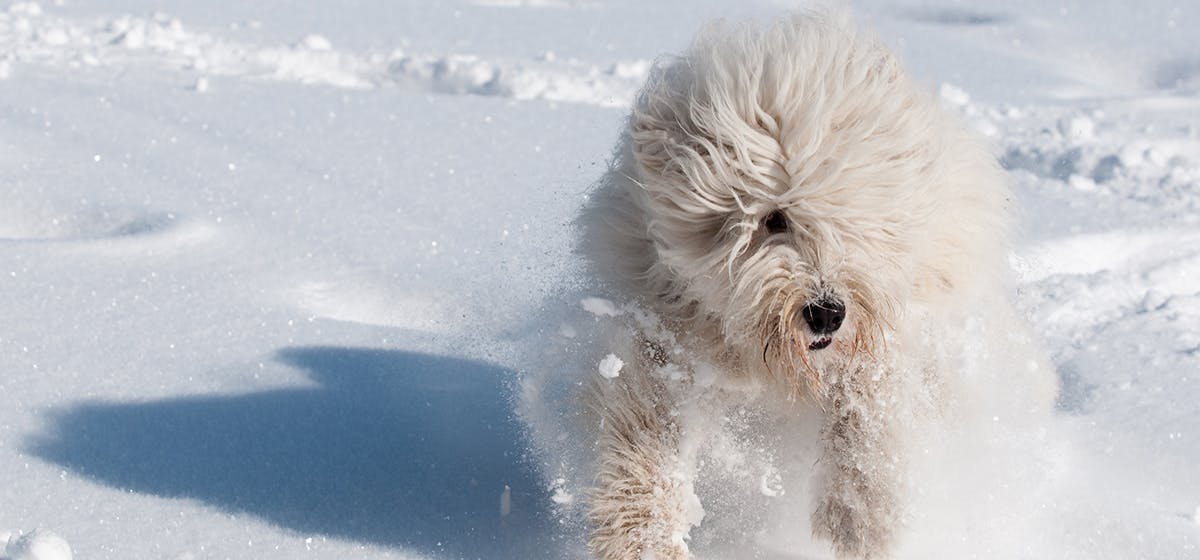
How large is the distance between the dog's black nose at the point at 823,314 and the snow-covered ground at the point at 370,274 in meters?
0.67

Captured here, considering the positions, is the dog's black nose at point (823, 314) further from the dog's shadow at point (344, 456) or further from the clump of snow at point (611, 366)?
the dog's shadow at point (344, 456)

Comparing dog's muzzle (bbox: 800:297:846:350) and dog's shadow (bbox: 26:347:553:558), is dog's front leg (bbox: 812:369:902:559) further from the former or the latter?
dog's shadow (bbox: 26:347:553:558)

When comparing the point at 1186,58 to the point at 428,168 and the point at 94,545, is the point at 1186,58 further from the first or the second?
the point at 94,545

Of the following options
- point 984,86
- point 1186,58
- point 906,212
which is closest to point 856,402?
point 906,212

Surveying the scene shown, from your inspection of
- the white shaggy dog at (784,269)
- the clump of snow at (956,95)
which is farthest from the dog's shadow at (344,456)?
the clump of snow at (956,95)

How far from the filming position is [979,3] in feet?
39.8

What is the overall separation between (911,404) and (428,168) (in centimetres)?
370

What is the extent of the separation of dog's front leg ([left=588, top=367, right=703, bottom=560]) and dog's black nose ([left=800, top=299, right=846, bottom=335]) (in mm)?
437

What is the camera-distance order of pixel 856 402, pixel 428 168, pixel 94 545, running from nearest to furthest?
1. pixel 94 545
2. pixel 856 402
3. pixel 428 168

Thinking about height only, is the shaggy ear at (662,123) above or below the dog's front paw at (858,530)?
above

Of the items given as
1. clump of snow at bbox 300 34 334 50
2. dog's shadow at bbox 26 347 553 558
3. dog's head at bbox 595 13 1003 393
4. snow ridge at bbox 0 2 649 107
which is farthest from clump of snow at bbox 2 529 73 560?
clump of snow at bbox 300 34 334 50

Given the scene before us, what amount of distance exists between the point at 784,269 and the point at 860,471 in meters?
0.55

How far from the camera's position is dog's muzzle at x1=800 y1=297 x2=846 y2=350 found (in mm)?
2906

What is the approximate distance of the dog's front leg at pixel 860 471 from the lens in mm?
3031
